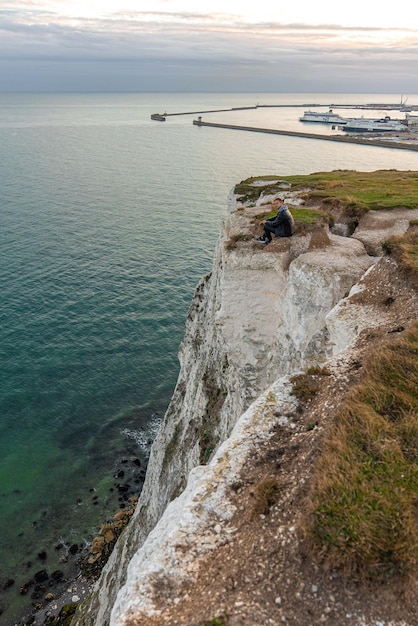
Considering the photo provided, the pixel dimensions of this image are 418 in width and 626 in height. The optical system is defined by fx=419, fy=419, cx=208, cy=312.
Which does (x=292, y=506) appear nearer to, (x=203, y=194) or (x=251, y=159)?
(x=203, y=194)

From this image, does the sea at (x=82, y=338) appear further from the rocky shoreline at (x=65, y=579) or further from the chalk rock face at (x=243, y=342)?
the chalk rock face at (x=243, y=342)

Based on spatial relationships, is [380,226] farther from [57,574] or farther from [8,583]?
[8,583]

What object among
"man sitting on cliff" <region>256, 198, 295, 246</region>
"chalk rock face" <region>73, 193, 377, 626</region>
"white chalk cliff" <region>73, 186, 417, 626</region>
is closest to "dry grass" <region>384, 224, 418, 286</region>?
"white chalk cliff" <region>73, 186, 417, 626</region>

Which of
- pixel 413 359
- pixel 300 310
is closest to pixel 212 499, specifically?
pixel 413 359

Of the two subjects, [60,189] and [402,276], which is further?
[60,189]

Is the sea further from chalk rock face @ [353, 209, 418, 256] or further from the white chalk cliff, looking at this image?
chalk rock face @ [353, 209, 418, 256]

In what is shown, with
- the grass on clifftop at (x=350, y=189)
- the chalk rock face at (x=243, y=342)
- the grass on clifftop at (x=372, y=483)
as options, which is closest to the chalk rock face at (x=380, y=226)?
the grass on clifftop at (x=350, y=189)
